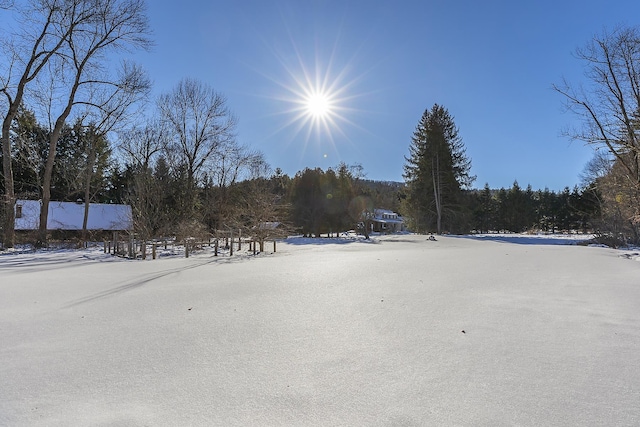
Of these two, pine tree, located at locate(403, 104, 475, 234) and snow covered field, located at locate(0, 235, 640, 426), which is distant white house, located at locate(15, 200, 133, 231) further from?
pine tree, located at locate(403, 104, 475, 234)

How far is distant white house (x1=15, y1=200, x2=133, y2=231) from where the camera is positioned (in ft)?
74.8

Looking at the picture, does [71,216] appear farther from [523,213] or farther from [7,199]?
[523,213]

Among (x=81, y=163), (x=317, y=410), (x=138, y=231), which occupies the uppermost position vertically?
(x=81, y=163)

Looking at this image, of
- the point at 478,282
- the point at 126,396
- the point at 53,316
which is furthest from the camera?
the point at 478,282

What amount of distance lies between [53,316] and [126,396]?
9.06 ft

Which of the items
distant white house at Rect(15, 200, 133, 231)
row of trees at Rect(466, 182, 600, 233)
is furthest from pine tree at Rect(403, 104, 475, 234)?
distant white house at Rect(15, 200, 133, 231)

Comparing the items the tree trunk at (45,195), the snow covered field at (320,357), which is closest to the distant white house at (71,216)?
the tree trunk at (45,195)

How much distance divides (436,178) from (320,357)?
114 ft

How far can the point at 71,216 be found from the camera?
25.7m

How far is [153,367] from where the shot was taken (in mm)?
2811

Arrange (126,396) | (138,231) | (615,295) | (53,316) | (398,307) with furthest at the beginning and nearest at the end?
(138,231) → (615,295) → (398,307) → (53,316) → (126,396)

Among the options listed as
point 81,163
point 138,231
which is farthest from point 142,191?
point 81,163

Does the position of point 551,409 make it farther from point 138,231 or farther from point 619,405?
point 138,231

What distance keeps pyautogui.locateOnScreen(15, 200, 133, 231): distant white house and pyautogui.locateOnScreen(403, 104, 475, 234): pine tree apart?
2651 centimetres
